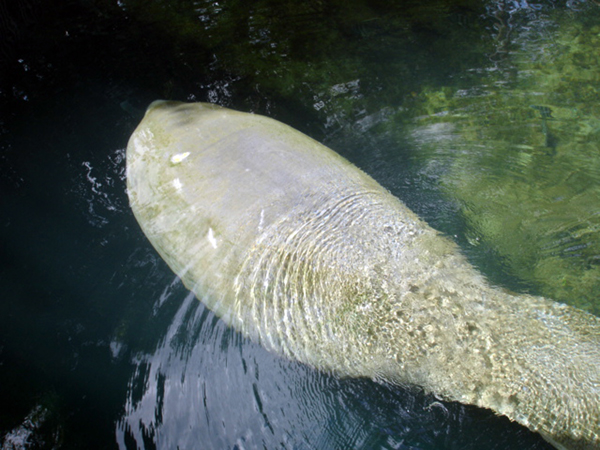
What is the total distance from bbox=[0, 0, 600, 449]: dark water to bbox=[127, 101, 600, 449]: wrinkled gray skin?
0.48ft

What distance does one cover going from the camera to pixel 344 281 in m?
2.11

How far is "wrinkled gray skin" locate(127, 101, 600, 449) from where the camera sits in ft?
5.85

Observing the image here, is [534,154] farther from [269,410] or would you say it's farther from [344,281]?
[269,410]

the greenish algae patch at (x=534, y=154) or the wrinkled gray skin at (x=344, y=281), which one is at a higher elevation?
the wrinkled gray skin at (x=344, y=281)

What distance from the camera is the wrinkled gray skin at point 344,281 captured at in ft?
5.85

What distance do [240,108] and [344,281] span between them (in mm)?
2016

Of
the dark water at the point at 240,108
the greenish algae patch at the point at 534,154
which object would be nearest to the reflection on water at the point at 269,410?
the dark water at the point at 240,108

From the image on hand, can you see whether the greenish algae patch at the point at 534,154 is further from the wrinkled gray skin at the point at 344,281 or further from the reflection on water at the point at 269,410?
the reflection on water at the point at 269,410

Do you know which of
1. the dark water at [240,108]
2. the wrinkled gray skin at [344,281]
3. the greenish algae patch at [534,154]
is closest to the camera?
the wrinkled gray skin at [344,281]

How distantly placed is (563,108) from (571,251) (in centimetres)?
146

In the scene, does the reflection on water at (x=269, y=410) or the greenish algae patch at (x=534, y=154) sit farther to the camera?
the greenish algae patch at (x=534, y=154)

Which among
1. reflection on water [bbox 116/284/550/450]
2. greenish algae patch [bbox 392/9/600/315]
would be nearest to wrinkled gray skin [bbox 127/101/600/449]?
reflection on water [bbox 116/284/550/450]

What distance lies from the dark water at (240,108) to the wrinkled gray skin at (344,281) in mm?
147

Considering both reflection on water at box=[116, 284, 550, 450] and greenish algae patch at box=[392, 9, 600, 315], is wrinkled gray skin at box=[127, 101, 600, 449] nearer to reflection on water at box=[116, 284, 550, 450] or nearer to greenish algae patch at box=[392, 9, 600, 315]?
reflection on water at box=[116, 284, 550, 450]
